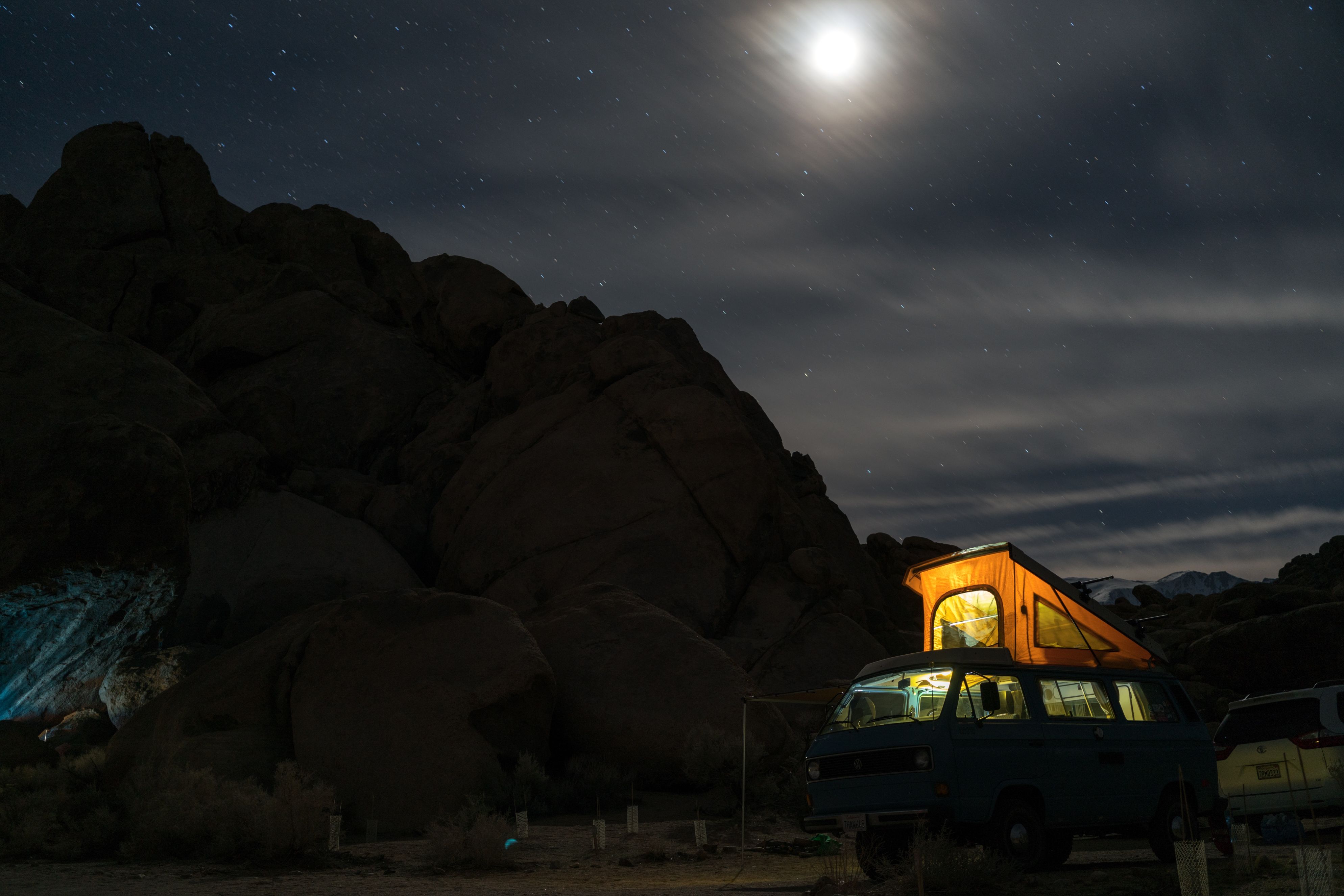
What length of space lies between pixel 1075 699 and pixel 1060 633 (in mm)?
1966

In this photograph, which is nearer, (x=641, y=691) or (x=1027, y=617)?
(x=1027, y=617)

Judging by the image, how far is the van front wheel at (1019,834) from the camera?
9.69m

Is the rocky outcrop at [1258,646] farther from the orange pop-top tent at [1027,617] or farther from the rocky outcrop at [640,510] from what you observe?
the orange pop-top tent at [1027,617]

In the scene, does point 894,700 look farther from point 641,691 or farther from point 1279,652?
point 1279,652

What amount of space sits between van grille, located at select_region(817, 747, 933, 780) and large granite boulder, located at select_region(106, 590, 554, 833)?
832 centimetres

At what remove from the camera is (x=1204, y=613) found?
151 feet

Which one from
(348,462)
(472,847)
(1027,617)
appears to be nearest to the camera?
(472,847)

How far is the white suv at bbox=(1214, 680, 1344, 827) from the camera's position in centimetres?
1174

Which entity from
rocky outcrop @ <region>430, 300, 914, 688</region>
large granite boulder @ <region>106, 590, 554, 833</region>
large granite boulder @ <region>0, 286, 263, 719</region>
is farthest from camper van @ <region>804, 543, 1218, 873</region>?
large granite boulder @ <region>0, 286, 263, 719</region>

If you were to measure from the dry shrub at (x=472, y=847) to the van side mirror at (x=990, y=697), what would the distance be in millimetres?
6050

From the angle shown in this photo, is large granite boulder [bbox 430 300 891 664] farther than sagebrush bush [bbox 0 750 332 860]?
Yes

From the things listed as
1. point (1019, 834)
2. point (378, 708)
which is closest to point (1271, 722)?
point (1019, 834)

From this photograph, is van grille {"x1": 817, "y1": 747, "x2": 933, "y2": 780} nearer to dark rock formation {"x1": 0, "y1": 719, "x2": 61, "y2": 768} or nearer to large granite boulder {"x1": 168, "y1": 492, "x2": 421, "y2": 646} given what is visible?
dark rock formation {"x1": 0, "y1": 719, "x2": 61, "y2": 768}

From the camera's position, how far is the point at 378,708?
57.3 ft
